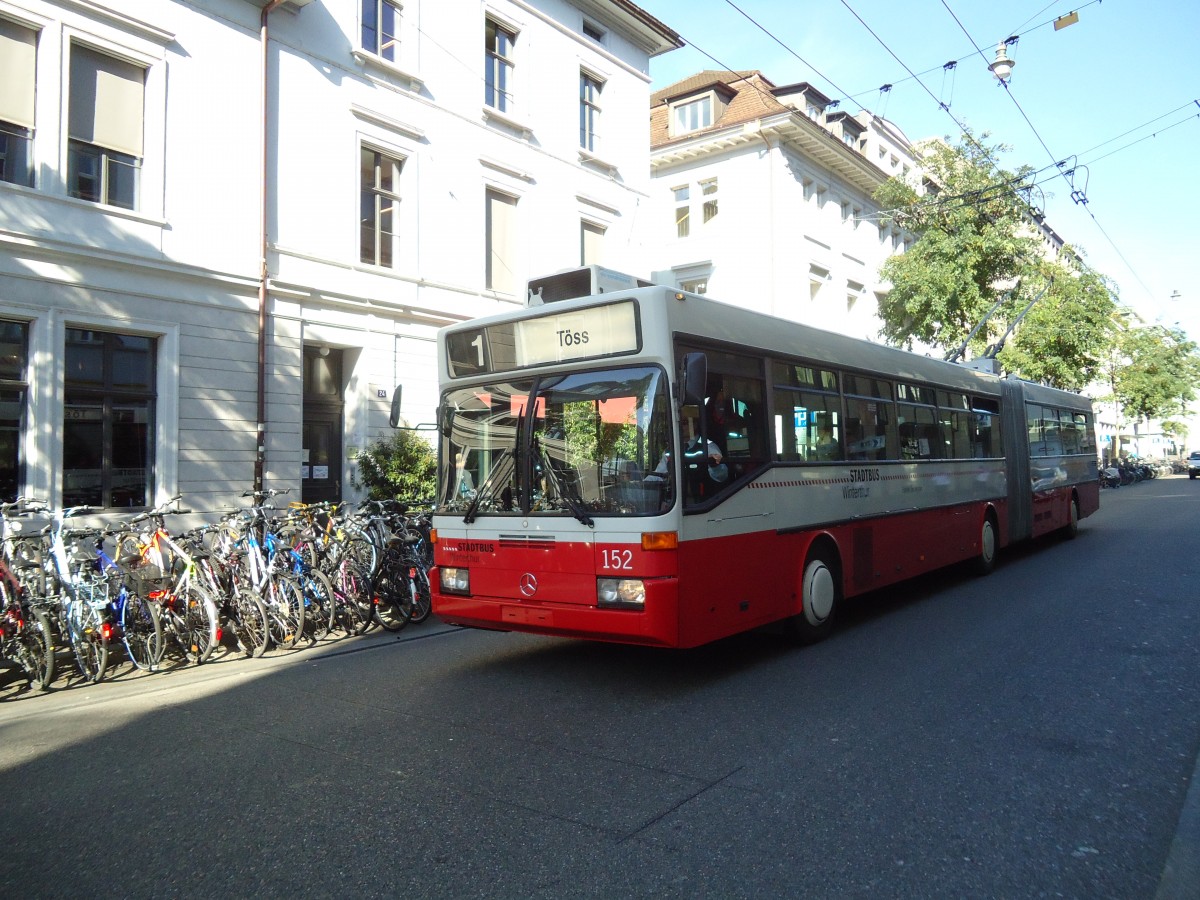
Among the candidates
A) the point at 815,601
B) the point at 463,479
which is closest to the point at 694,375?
the point at 463,479

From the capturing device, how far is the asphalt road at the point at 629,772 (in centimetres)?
362

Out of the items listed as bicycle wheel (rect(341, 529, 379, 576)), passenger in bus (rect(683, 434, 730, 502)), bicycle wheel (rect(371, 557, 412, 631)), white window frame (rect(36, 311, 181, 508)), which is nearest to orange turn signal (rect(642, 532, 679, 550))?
passenger in bus (rect(683, 434, 730, 502))

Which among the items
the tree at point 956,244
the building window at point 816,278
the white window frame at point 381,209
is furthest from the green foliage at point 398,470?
the building window at point 816,278

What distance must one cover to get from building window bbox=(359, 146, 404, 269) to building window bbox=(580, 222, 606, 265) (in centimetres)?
502

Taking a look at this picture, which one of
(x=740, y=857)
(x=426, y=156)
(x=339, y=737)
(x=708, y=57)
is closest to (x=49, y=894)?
(x=339, y=737)

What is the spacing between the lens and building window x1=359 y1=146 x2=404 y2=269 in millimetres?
15633

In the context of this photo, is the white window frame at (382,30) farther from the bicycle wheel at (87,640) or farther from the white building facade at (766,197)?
the white building facade at (766,197)

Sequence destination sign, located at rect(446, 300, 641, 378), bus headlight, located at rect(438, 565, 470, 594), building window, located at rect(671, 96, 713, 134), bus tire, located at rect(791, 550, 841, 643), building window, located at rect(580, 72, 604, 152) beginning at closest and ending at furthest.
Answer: destination sign, located at rect(446, 300, 641, 378)
bus headlight, located at rect(438, 565, 470, 594)
bus tire, located at rect(791, 550, 841, 643)
building window, located at rect(580, 72, 604, 152)
building window, located at rect(671, 96, 713, 134)

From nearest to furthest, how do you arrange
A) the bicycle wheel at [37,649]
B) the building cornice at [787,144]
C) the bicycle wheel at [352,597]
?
the bicycle wheel at [37,649], the bicycle wheel at [352,597], the building cornice at [787,144]

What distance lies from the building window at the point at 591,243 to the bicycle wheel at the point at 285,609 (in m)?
12.7

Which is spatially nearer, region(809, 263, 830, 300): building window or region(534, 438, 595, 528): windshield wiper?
region(534, 438, 595, 528): windshield wiper

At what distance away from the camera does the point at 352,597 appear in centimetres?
930

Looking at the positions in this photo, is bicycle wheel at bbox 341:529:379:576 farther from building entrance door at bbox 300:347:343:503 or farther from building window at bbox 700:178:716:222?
building window at bbox 700:178:716:222

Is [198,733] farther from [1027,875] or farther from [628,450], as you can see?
[1027,875]
